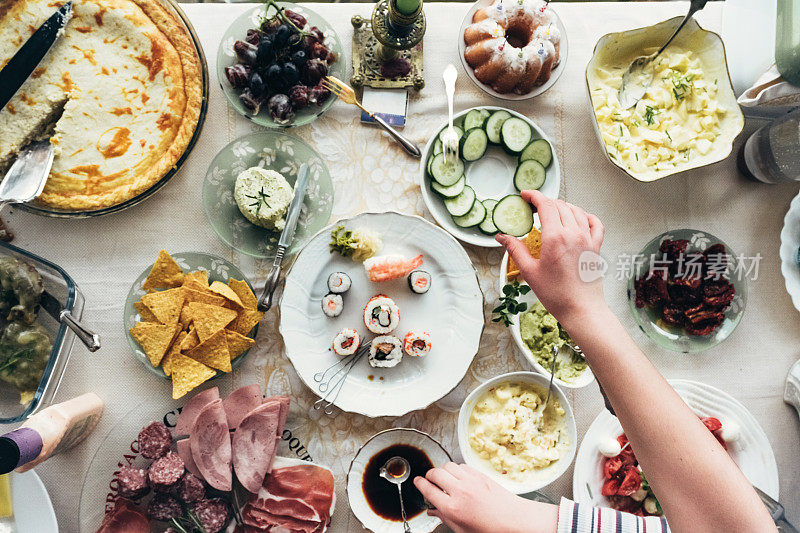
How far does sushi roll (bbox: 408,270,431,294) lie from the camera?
89.4 inches

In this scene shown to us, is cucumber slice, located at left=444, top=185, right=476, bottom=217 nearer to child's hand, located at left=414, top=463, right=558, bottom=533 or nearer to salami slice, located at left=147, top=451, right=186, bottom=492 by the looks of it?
child's hand, located at left=414, top=463, right=558, bottom=533

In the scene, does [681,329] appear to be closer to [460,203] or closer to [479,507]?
[460,203]

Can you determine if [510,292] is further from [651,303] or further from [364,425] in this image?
[364,425]

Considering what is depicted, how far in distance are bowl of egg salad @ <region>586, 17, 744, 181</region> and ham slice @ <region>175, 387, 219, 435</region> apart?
1.79m

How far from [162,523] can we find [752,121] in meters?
2.89

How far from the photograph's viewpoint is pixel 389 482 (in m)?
2.20

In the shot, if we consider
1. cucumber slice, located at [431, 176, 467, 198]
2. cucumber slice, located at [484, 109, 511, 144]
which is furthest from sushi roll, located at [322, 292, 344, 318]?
cucumber slice, located at [484, 109, 511, 144]

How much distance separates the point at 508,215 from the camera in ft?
7.30

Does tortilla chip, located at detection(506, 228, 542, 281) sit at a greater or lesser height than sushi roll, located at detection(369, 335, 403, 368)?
greater

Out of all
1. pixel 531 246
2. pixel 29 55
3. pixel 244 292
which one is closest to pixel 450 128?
pixel 531 246

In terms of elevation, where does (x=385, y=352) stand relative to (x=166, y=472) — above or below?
above

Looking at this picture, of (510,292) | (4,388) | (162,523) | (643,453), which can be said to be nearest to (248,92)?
(510,292)

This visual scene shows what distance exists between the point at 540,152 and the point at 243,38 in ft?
4.18

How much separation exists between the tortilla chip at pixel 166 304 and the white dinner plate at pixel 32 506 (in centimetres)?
73
